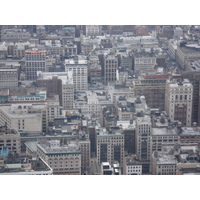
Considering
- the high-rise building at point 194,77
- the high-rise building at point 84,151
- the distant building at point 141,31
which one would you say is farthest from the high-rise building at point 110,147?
the distant building at point 141,31

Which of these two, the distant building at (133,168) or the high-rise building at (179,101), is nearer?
the distant building at (133,168)

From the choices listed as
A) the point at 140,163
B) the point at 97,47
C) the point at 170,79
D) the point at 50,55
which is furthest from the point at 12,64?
the point at 140,163

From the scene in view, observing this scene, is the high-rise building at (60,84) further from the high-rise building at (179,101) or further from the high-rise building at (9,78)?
the high-rise building at (179,101)

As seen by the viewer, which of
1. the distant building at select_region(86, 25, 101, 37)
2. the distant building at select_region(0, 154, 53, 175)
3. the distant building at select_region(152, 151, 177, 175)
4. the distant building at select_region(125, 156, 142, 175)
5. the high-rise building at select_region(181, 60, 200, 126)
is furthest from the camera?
the distant building at select_region(86, 25, 101, 37)

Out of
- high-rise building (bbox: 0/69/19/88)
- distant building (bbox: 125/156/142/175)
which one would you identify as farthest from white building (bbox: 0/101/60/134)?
distant building (bbox: 125/156/142/175)

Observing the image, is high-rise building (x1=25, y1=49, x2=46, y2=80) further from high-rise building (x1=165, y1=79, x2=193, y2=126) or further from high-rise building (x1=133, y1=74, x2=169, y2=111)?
high-rise building (x1=165, y1=79, x2=193, y2=126)

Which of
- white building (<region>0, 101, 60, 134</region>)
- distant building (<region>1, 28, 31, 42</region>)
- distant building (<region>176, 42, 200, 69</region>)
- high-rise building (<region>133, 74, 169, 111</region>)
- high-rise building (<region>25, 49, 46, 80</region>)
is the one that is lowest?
white building (<region>0, 101, 60, 134</region>)
